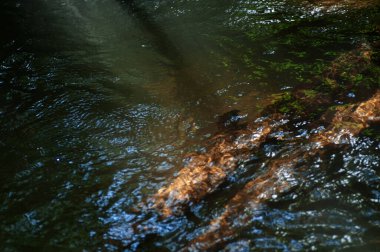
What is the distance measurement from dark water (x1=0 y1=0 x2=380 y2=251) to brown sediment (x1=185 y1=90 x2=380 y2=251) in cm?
11

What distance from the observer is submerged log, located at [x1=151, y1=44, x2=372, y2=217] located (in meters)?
3.47

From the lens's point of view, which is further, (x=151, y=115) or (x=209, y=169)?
(x=151, y=115)

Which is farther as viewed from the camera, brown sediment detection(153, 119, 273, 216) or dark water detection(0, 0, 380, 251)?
brown sediment detection(153, 119, 273, 216)

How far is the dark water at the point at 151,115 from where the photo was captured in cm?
310

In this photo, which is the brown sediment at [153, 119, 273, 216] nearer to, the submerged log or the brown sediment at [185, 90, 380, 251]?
the submerged log

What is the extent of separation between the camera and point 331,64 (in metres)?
5.13

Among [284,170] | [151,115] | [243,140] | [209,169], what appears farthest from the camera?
[151,115]

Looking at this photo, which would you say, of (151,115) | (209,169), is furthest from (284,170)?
(151,115)

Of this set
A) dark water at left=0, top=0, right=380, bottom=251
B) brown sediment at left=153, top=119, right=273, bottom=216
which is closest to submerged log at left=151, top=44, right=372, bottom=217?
brown sediment at left=153, top=119, right=273, bottom=216

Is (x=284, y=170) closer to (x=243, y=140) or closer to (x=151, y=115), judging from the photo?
(x=243, y=140)

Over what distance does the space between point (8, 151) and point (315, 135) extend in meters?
3.86

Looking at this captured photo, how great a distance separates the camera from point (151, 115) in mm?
4867

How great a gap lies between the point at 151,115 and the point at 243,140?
4.92 ft

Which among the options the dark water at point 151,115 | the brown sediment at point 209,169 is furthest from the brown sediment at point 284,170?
the brown sediment at point 209,169
